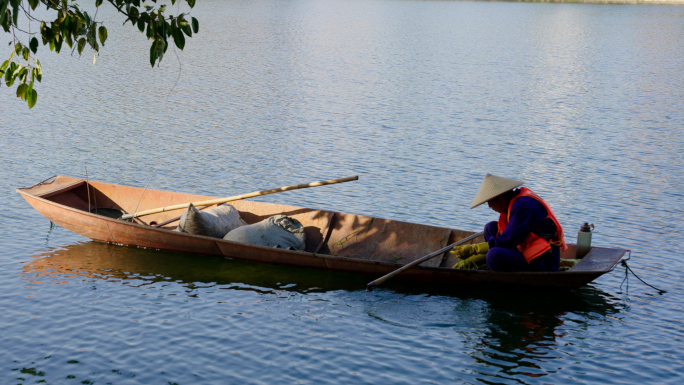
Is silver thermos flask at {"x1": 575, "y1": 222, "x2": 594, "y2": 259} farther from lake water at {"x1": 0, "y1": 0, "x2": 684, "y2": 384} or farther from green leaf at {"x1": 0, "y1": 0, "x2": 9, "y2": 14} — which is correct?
green leaf at {"x1": 0, "y1": 0, "x2": 9, "y2": 14}

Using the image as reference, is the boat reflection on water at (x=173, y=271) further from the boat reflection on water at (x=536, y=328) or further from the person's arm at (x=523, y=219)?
the person's arm at (x=523, y=219)

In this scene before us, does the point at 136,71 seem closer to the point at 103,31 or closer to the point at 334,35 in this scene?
the point at 334,35

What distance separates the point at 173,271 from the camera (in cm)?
978

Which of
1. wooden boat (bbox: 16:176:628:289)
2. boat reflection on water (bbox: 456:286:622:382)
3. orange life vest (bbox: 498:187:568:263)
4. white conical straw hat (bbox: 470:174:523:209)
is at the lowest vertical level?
boat reflection on water (bbox: 456:286:622:382)

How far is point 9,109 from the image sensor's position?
62.4 ft

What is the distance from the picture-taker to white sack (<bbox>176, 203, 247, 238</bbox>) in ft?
32.5

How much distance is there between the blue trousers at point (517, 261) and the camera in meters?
8.52

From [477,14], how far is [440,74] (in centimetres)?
3583

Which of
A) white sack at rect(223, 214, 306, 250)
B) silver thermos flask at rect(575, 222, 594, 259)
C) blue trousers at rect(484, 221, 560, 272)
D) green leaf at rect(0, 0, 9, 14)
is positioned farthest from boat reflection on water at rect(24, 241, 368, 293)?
green leaf at rect(0, 0, 9, 14)

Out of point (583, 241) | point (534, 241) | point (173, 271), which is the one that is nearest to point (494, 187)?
point (534, 241)

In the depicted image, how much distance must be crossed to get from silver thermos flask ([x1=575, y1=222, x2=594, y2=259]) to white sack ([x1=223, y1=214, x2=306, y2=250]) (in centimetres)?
373

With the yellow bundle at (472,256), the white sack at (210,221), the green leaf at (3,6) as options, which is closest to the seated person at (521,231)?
the yellow bundle at (472,256)

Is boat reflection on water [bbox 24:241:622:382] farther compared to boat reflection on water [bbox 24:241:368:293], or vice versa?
boat reflection on water [bbox 24:241:368:293]

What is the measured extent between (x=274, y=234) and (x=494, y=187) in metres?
3.22
